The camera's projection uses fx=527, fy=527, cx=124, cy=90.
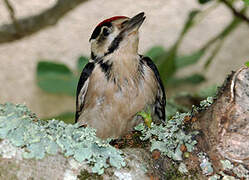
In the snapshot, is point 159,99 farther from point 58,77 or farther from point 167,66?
point 58,77

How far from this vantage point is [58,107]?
299cm

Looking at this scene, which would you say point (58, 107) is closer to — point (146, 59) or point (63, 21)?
point (63, 21)

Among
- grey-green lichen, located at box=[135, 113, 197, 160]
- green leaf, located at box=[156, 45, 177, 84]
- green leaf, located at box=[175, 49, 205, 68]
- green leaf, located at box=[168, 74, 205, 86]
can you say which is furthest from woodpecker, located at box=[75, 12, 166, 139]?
green leaf, located at box=[168, 74, 205, 86]

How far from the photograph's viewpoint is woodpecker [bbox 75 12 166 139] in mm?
1584

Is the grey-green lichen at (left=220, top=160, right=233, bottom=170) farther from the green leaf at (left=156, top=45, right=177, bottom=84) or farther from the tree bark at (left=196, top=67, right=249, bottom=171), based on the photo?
the green leaf at (left=156, top=45, right=177, bottom=84)

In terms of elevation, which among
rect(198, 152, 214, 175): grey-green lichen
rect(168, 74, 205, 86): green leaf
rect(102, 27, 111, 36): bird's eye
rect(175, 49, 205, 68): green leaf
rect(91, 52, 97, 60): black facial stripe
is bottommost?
rect(168, 74, 205, 86): green leaf

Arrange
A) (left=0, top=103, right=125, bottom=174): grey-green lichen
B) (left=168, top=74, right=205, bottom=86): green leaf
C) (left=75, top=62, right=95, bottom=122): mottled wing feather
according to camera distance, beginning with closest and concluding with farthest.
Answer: (left=0, top=103, right=125, bottom=174): grey-green lichen
(left=75, top=62, right=95, bottom=122): mottled wing feather
(left=168, top=74, right=205, bottom=86): green leaf

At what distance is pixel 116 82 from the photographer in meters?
1.60

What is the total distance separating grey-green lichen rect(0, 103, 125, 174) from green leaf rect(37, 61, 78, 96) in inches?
45.3

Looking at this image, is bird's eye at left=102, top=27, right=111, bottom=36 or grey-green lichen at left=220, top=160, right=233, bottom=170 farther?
bird's eye at left=102, top=27, right=111, bottom=36

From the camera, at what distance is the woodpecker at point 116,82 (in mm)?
1584

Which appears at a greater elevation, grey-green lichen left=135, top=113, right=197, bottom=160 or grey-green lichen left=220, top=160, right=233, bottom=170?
grey-green lichen left=135, top=113, right=197, bottom=160

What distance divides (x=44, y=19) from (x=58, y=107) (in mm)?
1020

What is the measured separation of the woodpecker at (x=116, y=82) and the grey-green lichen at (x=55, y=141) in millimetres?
506
